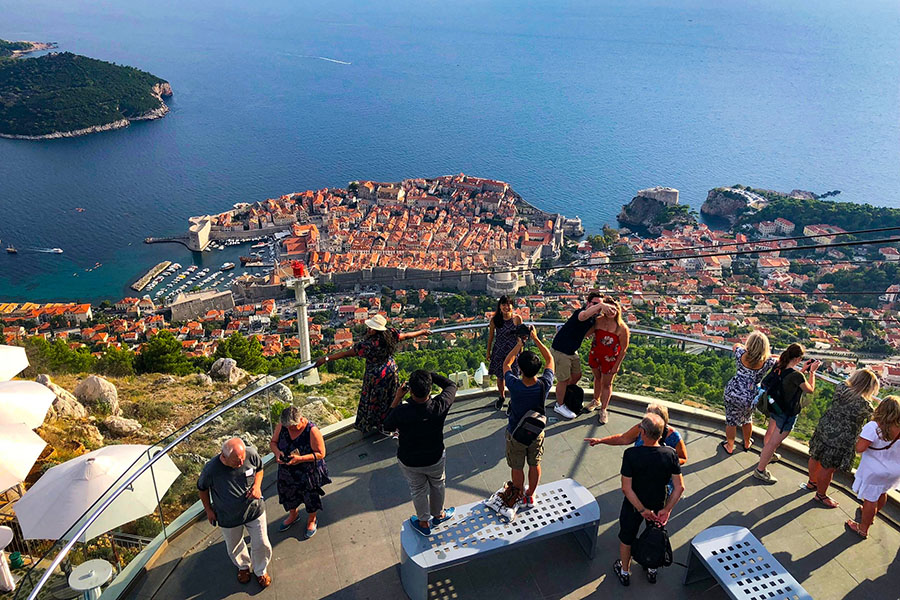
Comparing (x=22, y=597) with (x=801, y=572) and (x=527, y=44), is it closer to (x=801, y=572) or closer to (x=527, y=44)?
(x=801, y=572)

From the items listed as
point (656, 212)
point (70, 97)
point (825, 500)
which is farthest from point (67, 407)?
point (70, 97)

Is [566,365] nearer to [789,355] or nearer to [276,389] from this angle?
[789,355]

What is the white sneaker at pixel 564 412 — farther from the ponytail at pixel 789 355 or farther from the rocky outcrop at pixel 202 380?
the rocky outcrop at pixel 202 380

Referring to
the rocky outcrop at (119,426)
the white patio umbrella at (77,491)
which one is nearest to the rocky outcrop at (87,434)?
the rocky outcrop at (119,426)

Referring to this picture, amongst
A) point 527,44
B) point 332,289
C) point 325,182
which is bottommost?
point 332,289

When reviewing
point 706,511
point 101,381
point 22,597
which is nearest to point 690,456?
point 706,511

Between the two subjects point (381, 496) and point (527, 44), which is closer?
point (381, 496)

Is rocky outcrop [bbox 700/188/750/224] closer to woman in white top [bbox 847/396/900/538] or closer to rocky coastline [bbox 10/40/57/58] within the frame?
woman in white top [bbox 847/396/900/538]

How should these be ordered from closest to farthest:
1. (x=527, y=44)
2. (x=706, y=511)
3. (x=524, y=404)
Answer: (x=524, y=404) < (x=706, y=511) < (x=527, y=44)
